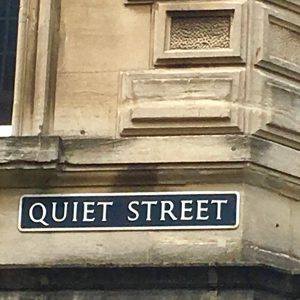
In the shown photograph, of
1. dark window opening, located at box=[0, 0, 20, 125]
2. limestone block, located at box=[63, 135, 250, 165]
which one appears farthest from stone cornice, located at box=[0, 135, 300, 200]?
dark window opening, located at box=[0, 0, 20, 125]

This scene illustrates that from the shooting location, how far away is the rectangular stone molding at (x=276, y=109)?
41.4ft

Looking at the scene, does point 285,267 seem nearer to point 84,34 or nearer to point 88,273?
point 88,273

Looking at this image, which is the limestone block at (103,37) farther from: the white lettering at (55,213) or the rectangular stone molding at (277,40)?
the white lettering at (55,213)

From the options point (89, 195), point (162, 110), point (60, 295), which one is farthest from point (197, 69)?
point (60, 295)

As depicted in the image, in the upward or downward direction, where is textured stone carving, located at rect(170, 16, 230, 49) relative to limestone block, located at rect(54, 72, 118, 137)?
upward

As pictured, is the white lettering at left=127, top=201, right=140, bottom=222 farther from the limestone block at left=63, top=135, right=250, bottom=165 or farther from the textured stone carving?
the textured stone carving

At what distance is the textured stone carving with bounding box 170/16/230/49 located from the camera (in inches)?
504

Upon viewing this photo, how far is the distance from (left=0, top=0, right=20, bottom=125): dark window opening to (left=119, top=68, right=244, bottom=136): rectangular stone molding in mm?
1101

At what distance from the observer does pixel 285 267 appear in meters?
12.4

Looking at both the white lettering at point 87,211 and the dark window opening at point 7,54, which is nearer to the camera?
the white lettering at point 87,211

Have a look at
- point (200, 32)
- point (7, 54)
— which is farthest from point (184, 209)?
point (7, 54)

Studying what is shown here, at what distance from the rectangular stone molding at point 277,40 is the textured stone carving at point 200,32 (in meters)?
0.27

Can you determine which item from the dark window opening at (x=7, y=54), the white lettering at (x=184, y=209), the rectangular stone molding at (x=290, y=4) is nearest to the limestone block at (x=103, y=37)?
the dark window opening at (x=7, y=54)

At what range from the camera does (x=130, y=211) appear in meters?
12.5
